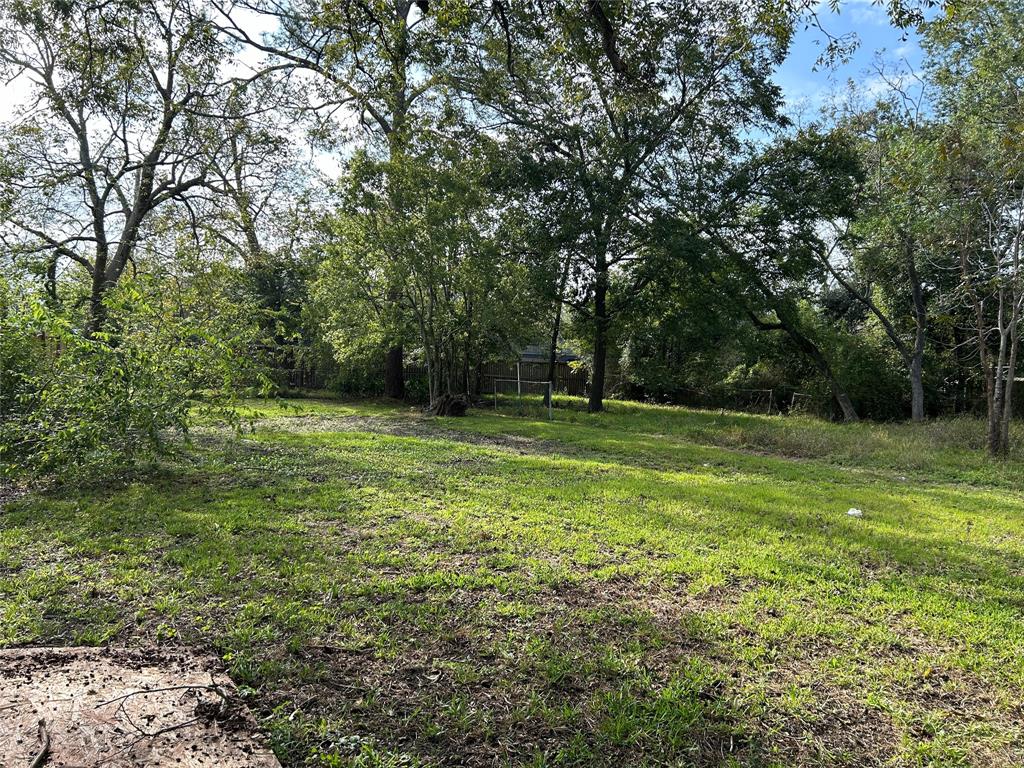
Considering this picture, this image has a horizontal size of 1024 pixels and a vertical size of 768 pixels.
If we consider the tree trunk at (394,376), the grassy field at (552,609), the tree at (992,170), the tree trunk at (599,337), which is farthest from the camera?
the tree trunk at (394,376)

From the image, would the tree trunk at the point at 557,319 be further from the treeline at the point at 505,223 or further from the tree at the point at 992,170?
the tree at the point at 992,170

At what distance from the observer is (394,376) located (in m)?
17.7

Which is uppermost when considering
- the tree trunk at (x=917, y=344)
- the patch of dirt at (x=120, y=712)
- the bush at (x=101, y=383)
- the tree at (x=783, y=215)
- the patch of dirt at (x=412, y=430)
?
the tree at (x=783, y=215)

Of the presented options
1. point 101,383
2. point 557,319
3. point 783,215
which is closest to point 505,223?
point 557,319

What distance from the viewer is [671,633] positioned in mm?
2676

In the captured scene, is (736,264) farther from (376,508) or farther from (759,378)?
(376,508)

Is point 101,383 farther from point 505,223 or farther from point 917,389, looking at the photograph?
point 917,389

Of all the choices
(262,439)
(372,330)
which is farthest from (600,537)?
(372,330)

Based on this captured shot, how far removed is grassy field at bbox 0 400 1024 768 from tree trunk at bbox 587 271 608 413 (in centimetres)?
1068

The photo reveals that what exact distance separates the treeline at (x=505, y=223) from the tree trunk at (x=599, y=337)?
87 mm

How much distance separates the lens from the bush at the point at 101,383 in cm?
489

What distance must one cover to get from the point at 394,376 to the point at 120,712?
16.0 meters

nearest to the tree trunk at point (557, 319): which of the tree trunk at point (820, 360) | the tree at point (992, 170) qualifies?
the tree trunk at point (820, 360)

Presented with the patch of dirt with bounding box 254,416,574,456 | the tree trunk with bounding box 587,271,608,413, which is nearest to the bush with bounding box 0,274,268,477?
the patch of dirt with bounding box 254,416,574,456
